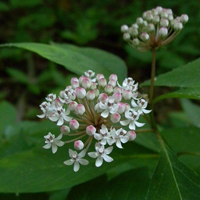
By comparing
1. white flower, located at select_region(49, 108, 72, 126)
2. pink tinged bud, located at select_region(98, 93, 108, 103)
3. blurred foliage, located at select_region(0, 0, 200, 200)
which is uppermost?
blurred foliage, located at select_region(0, 0, 200, 200)

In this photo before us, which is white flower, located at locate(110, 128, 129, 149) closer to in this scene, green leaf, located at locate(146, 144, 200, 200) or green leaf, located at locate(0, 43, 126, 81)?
green leaf, located at locate(146, 144, 200, 200)

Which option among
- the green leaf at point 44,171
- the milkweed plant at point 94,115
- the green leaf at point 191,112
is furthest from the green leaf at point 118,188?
the green leaf at point 191,112

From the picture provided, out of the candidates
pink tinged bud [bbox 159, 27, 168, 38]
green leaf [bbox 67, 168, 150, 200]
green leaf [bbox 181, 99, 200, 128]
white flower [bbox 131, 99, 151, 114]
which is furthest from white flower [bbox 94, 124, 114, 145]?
green leaf [bbox 181, 99, 200, 128]

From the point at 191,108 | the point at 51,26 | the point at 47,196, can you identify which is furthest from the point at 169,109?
the point at 47,196

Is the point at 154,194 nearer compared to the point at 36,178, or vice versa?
the point at 154,194

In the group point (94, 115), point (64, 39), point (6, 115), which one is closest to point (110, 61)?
point (94, 115)

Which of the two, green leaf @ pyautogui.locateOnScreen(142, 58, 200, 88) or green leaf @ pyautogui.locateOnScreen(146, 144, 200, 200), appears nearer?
green leaf @ pyautogui.locateOnScreen(146, 144, 200, 200)

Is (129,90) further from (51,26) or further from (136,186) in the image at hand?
(51,26)
